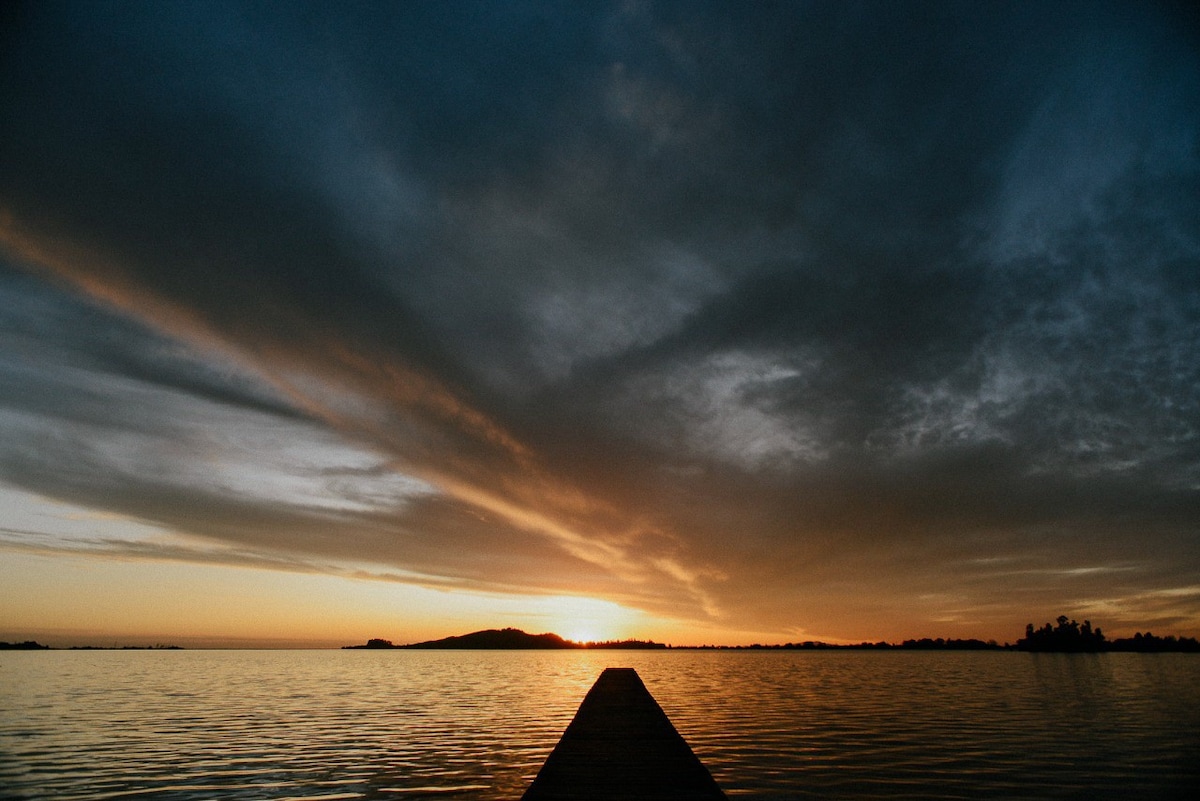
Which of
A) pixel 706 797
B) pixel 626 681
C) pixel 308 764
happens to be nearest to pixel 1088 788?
pixel 706 797

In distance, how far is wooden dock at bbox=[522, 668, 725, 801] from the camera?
12.3 metres

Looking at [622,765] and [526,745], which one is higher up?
[622,765]

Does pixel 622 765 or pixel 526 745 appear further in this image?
pixel 526 745

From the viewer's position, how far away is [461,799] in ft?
54.6

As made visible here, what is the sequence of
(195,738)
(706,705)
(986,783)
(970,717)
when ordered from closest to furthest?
(986,783), (195,738), (970,717), (706,705)

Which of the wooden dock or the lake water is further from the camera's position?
the lake water

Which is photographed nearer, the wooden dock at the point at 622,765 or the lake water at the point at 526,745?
the wooden dock at the point at 622,765

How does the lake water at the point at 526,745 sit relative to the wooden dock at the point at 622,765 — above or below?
below

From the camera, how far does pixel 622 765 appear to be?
15.0 m

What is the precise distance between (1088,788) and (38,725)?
4195 cm

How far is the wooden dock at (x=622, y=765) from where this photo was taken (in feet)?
40.4

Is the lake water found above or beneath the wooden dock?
beneath

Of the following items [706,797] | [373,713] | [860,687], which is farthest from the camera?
[860,687]

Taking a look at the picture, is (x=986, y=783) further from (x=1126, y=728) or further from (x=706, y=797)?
(x=1126, y=728)
